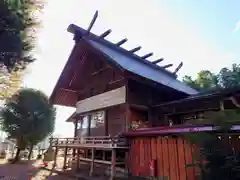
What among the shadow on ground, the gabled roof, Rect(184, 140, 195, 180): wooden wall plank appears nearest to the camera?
Rect(184, 140, 195, 180): wooden wall plank

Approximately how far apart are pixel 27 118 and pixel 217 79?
807 inches

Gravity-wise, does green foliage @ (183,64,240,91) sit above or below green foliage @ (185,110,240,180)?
above

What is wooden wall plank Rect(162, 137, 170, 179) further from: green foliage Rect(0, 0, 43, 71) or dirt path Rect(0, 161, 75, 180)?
green foliage Rect(0, 0, 43, 71)

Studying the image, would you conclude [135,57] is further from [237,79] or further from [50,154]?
[50,154]

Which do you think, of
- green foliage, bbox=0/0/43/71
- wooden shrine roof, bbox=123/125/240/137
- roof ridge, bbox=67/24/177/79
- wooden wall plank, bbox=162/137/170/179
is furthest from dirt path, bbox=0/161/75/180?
roof ridge, bbox=67/24/177/79

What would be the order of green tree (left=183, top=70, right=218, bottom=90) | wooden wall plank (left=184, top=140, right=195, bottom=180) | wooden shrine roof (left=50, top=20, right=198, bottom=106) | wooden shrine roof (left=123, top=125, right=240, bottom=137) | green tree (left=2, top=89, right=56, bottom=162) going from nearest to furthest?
wooden shrine roof (left=123, top=125, right=240, bottom=137), wooden wall plank (left=184, top=140, right=195, bottom=180), wooden shrine roof (left=50, top=20, right=198, bottom=106), green tree (left=2, top=89, right=56, bottom=162), green tree (left=183, top=70, right=218, bottom=90)

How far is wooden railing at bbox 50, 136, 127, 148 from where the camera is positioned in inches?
349

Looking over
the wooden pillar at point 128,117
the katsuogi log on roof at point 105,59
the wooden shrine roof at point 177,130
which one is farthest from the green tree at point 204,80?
the wooden shrine roof at point 177,130

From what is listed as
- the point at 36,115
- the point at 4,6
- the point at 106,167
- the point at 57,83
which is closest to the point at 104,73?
the point at 57,83

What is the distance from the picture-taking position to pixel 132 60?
50.9 ft

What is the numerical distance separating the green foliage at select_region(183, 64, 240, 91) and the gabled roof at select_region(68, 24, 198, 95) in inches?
154

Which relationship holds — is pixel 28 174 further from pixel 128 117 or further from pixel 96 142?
pixel 128 117

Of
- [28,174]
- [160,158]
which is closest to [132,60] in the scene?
[160,158]

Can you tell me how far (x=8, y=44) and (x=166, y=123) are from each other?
8812mm
